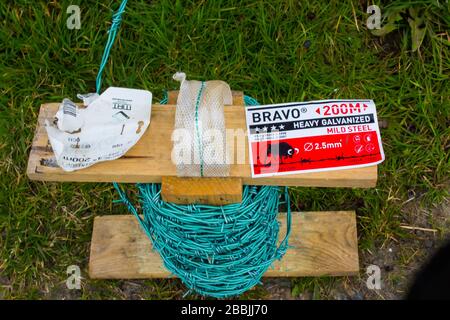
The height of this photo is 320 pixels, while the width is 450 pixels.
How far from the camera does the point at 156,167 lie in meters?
1.40

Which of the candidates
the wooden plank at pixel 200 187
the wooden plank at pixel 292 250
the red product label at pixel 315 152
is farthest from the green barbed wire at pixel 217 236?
the wooden plank at pixel 292 250

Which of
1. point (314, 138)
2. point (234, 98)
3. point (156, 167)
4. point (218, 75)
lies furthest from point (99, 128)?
point (218, 75)

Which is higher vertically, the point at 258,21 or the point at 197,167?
the point at 258,21

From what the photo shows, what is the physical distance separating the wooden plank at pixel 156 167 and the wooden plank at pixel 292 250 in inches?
37.9

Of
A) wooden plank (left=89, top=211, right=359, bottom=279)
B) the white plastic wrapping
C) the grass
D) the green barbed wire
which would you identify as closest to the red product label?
the white plastic wrapping

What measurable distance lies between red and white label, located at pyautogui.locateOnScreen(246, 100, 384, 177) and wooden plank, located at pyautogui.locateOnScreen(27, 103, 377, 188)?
0.02 m

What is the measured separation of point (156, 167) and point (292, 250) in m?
1.13

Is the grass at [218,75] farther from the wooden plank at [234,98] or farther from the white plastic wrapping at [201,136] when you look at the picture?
the white plastic wrapping at [201,136]

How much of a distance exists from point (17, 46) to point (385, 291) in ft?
7.80

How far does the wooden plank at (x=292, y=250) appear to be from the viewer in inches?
90.7

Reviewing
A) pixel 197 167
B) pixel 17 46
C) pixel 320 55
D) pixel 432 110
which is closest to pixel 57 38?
pixel 17 46

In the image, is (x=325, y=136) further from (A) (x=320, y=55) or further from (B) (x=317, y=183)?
(A) (x=320, y=55)

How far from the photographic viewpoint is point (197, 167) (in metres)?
1.37
